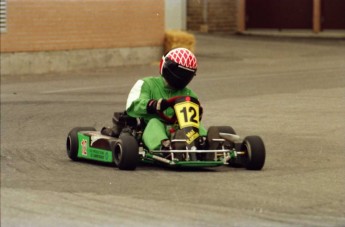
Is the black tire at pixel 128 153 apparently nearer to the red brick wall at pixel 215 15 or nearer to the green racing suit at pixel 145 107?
the green racing suit at pixel 145 107

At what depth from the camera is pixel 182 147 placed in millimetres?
10258

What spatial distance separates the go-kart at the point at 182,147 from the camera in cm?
1017

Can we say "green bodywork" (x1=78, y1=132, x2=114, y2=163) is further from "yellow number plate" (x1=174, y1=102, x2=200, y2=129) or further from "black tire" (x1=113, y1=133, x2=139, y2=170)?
"yellow number plate" (x1=174, y1=102, x2=200, y2=129)

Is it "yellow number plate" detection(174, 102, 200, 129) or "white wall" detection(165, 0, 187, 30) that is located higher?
"yellow number plate" detection(174, 102, 200, 129)

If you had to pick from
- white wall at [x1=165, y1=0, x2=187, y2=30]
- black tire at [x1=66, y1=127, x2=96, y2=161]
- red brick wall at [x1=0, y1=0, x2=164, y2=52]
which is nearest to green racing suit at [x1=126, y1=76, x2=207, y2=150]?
black tire at [x1=66, y1=127, x2=96, y2=161]

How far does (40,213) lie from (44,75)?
1623 centimetres

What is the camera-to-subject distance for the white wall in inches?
1292

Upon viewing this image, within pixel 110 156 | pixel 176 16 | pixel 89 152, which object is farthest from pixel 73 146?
pixel 176 16

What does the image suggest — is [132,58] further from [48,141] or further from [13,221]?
[13,221]

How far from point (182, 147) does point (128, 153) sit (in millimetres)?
488

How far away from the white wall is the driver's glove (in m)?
21.8

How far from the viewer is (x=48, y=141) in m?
13.0

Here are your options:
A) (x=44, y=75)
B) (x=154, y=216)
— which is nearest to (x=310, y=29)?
(x=44, y=75)

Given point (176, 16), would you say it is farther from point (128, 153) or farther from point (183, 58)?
point (128, 153)
